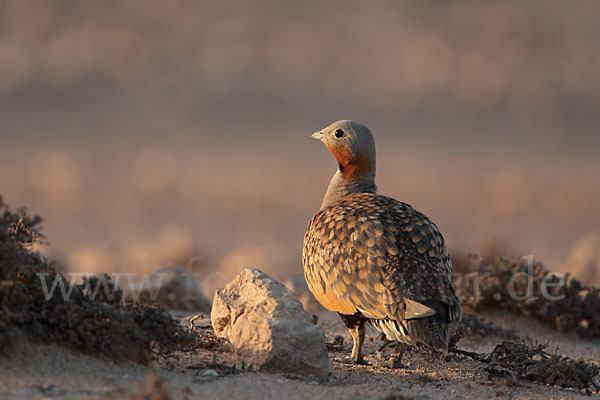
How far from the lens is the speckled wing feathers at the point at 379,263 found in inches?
212

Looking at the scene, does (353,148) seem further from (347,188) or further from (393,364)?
(393,364)

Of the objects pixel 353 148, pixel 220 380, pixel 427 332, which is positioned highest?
pixel 353 148

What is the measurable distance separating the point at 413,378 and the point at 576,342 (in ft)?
12.3

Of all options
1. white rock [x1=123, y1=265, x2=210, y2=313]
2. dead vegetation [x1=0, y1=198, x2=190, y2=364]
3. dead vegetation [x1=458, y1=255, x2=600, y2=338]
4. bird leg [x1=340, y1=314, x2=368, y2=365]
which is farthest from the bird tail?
white rock [x1=123, y1=265, x2=210, y2=313]

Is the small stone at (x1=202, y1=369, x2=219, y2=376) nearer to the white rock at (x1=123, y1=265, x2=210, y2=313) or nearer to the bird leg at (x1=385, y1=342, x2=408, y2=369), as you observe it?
the bird leg at (x1=385, y1=342, x2=408, y2=369)

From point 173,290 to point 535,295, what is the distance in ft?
14.3

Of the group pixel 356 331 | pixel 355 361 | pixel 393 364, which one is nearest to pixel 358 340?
pixel 356 331

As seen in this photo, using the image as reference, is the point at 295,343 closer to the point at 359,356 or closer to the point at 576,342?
the point at 359,356

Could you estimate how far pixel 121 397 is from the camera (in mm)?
4219

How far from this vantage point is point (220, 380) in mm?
4883

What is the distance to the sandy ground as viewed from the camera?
4375 mm

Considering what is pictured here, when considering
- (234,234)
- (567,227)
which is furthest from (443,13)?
(234,234)

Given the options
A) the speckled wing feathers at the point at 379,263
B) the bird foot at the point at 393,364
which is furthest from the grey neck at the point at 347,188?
the bird foot at the point at 393,364

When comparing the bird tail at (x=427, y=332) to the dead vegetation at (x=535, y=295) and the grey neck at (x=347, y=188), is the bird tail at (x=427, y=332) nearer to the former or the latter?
the grey neck at (x=347, y=188)
